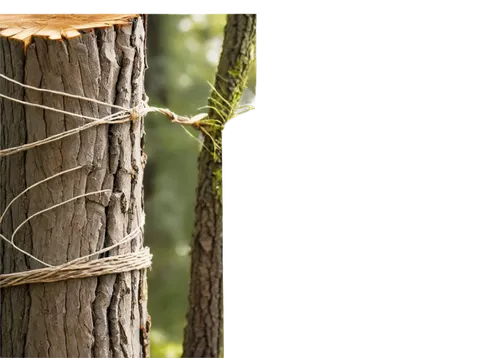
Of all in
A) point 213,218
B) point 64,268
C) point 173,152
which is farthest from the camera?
point 213,218

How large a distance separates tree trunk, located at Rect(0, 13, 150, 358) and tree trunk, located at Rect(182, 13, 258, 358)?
2.04ft

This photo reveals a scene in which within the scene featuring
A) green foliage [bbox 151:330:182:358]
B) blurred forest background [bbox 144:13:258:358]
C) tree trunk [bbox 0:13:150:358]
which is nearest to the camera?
tree trunk [bbox 0:13:150:358]

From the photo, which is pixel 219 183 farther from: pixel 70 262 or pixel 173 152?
pixel 70 262

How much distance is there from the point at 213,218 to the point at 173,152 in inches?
11.8

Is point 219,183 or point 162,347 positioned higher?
point 219,183

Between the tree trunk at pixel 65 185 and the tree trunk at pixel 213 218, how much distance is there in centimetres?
62

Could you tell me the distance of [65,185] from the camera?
144 cm

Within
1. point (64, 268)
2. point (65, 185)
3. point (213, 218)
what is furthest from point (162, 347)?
point (65, 185)

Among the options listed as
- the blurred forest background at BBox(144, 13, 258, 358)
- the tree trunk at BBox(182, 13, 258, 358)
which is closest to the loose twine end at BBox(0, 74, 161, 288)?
the blurred forest background at BBox(144, 13, 258, 358)

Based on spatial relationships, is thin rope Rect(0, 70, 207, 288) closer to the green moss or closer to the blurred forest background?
the blurred forest background

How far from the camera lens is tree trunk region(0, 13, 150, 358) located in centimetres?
142

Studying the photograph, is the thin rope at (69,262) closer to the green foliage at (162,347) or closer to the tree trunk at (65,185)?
the tree trunk at (65,185)

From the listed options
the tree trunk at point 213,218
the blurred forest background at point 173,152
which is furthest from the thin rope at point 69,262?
the tree trunk at point 213,218

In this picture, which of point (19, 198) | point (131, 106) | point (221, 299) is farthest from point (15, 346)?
point (221, 299)
